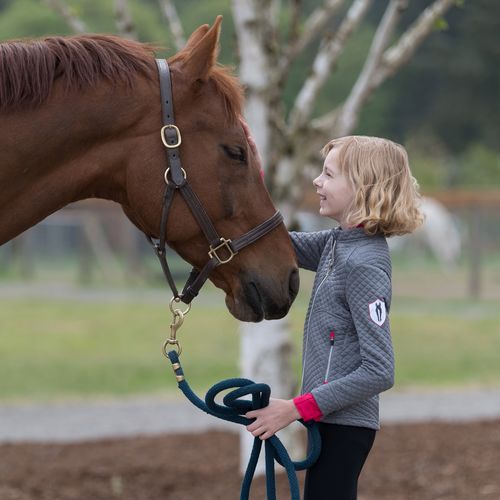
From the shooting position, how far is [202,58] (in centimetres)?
313

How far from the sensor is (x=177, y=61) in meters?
3.23

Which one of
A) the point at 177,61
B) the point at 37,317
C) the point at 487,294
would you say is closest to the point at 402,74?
the point at 487,294

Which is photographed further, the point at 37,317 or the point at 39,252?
the point at 39,252

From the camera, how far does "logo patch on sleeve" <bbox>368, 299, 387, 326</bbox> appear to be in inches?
118

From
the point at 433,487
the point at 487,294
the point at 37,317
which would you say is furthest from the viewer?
the point at 487,294

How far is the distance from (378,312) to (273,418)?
466mm

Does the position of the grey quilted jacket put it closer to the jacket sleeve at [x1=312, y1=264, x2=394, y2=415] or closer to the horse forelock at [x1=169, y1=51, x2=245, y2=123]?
the jacket sleeve at [x1=312, y1=264, x2=394, y2=415]

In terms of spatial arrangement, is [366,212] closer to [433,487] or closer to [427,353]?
[433,487]

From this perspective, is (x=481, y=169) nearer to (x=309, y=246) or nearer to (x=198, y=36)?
(x=309, y=246)

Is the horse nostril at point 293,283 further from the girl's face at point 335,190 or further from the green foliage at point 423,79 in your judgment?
the green foliage at point 423,79

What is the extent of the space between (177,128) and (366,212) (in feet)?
→ 2.17

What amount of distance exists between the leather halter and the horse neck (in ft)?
0.22

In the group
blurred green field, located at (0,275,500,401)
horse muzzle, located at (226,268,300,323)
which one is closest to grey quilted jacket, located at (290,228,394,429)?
horse muzzle, located at (226,268,300,323)

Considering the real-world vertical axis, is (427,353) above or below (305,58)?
below
